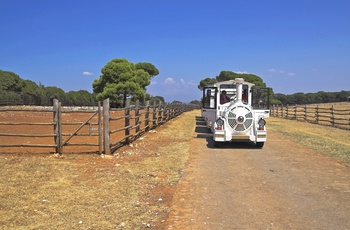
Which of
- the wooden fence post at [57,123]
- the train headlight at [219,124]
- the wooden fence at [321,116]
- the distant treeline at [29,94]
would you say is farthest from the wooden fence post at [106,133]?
the distant treeline at [29,94]

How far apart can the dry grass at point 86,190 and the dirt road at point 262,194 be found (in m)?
0.44

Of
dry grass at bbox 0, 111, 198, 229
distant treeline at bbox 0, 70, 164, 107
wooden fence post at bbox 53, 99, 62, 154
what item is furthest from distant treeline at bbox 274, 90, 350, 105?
dry grass at bbox 0, 111, 198, 229

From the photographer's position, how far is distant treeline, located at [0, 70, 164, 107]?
41.8 metres

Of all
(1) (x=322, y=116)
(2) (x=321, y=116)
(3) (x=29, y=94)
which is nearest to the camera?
(1) (x=322, y=116)

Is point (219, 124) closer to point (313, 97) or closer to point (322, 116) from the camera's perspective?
point (322, 116)

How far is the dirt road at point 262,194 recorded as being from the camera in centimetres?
447

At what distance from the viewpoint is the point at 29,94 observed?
55.3m

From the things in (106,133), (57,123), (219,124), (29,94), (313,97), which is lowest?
(106,133)

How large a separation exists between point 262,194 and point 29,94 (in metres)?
56.9

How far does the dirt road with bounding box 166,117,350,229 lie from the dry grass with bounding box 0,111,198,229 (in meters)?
0.44

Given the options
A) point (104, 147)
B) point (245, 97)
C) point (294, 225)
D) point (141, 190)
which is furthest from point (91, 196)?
point (245, 97)

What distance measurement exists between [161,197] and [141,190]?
551mm

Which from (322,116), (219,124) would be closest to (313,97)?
(322,116)

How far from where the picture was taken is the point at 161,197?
18.3ft
